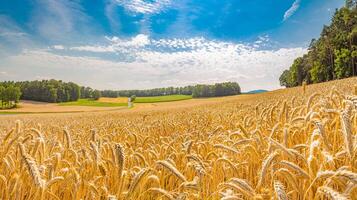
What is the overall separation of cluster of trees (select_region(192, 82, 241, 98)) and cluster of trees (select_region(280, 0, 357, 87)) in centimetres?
6394

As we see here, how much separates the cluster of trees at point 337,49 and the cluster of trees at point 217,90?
63945 mm

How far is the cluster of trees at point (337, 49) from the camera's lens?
243 feet

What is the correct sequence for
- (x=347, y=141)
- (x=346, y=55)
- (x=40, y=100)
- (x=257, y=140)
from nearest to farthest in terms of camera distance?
(x=347, y=141), (x=257, y=140), (x=346, y=55), (x=40, y=100)

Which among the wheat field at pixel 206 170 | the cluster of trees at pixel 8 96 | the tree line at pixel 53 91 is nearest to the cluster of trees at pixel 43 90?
the tree line at pixel 53 91

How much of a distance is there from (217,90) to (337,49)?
88627 millimetres

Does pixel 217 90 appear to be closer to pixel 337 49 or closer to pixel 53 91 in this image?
pixel 53 91

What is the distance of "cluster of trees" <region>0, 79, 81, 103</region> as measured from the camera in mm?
A: 138250

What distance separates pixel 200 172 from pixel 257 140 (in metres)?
1.85

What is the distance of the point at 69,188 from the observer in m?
2.89

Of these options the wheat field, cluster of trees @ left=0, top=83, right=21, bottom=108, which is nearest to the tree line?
cluster of trees @ left=0, top=83, right=21, bottom=108

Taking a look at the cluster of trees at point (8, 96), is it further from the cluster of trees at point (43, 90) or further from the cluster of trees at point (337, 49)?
the cluster of trees at point (337, 49)

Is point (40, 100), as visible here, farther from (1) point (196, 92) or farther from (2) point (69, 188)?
(2) point (69, 188)

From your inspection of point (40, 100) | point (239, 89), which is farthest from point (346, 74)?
point (40, 100)

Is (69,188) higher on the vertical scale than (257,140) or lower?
lower
